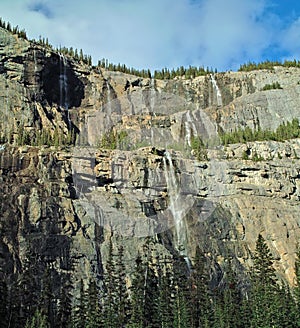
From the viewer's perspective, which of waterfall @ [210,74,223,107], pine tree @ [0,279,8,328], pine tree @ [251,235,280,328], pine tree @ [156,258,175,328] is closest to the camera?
pine tree @ [0,279,8,328]

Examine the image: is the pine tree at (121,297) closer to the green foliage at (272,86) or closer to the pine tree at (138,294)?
the pine tree at (138,294)

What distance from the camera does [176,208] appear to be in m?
78.2

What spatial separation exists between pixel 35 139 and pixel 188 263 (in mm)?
29934

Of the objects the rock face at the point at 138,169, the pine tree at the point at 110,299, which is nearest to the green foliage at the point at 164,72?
the rock face at the point at 138,169

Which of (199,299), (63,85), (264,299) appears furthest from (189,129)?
(264,299)

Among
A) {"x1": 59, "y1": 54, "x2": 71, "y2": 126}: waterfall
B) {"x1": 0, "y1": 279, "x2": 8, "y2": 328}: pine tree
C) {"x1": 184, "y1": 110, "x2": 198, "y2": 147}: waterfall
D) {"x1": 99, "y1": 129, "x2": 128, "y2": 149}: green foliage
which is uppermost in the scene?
{"x1": 59, "y1": 54, "x2": 71, "y2": 126}: waterfall

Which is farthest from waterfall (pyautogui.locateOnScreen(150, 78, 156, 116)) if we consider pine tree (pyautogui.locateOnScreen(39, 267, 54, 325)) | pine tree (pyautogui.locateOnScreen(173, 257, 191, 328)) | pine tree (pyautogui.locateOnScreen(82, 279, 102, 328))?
pine tree (pyautogui.locateOnScreen(39, 267, 54, 325))

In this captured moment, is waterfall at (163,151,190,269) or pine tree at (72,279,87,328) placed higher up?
waterfall at (163,151,190,269)

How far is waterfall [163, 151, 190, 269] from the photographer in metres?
73.7

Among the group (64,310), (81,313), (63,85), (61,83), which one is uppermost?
(61,83)

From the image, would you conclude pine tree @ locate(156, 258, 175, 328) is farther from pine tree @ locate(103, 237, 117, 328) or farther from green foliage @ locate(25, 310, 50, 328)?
green foliage @ locate(25, 310, 50, 328)

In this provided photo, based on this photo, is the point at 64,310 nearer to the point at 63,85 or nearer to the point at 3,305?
the point at 3,305

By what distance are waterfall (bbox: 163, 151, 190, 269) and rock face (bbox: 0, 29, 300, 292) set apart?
0.17 meters

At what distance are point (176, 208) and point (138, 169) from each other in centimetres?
822
